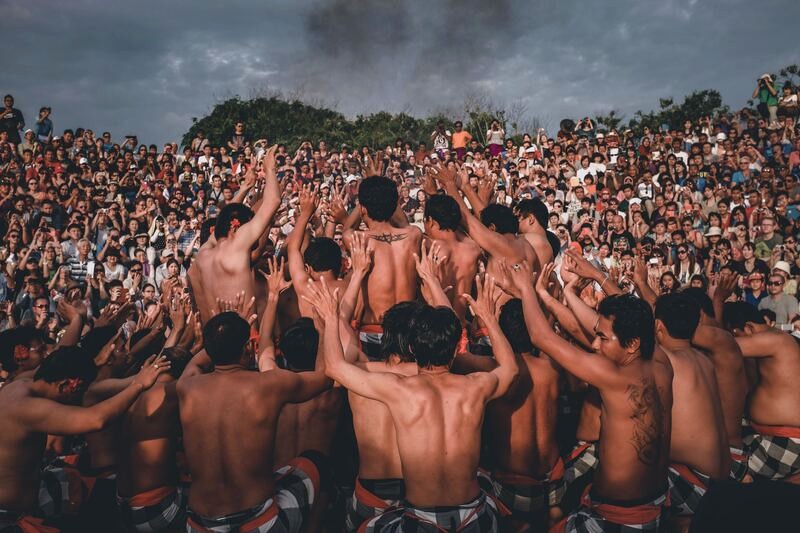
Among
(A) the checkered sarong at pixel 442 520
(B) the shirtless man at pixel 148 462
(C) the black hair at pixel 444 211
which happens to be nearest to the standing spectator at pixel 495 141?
(C) the black hair at pixel 444 211

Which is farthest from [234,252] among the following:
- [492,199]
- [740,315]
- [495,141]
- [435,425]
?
[495,141]

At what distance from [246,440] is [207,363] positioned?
0.93m

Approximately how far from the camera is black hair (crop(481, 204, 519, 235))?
571cm

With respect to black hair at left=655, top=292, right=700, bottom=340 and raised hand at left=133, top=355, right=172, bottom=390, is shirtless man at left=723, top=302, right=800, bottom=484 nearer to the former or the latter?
black hair at left=655, top=292, right=700, bottom=340

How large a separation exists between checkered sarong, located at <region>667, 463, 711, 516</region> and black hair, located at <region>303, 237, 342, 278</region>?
10.2ft

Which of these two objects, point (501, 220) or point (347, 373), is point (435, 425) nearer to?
point (347, 373)

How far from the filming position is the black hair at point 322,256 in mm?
5102

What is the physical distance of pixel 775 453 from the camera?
4.57 m

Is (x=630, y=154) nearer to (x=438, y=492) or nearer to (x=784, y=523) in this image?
(x=438, y=492)

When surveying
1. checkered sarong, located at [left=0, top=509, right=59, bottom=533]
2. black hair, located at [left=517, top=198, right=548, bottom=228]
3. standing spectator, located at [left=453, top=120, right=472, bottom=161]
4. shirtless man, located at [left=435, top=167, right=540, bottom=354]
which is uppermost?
standing spectator, located at [left=453, top=120, right=472, bottom=161]

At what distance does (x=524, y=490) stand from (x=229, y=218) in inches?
145

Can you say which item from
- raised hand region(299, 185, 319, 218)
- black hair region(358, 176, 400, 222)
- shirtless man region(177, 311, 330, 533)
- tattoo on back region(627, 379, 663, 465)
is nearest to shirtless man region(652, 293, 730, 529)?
tattoo on back region(627, 379, 663, 465)

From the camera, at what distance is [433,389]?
316cm

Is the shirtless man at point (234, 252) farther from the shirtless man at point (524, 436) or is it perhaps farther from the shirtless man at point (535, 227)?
the shirtless man at point (535, 227)
